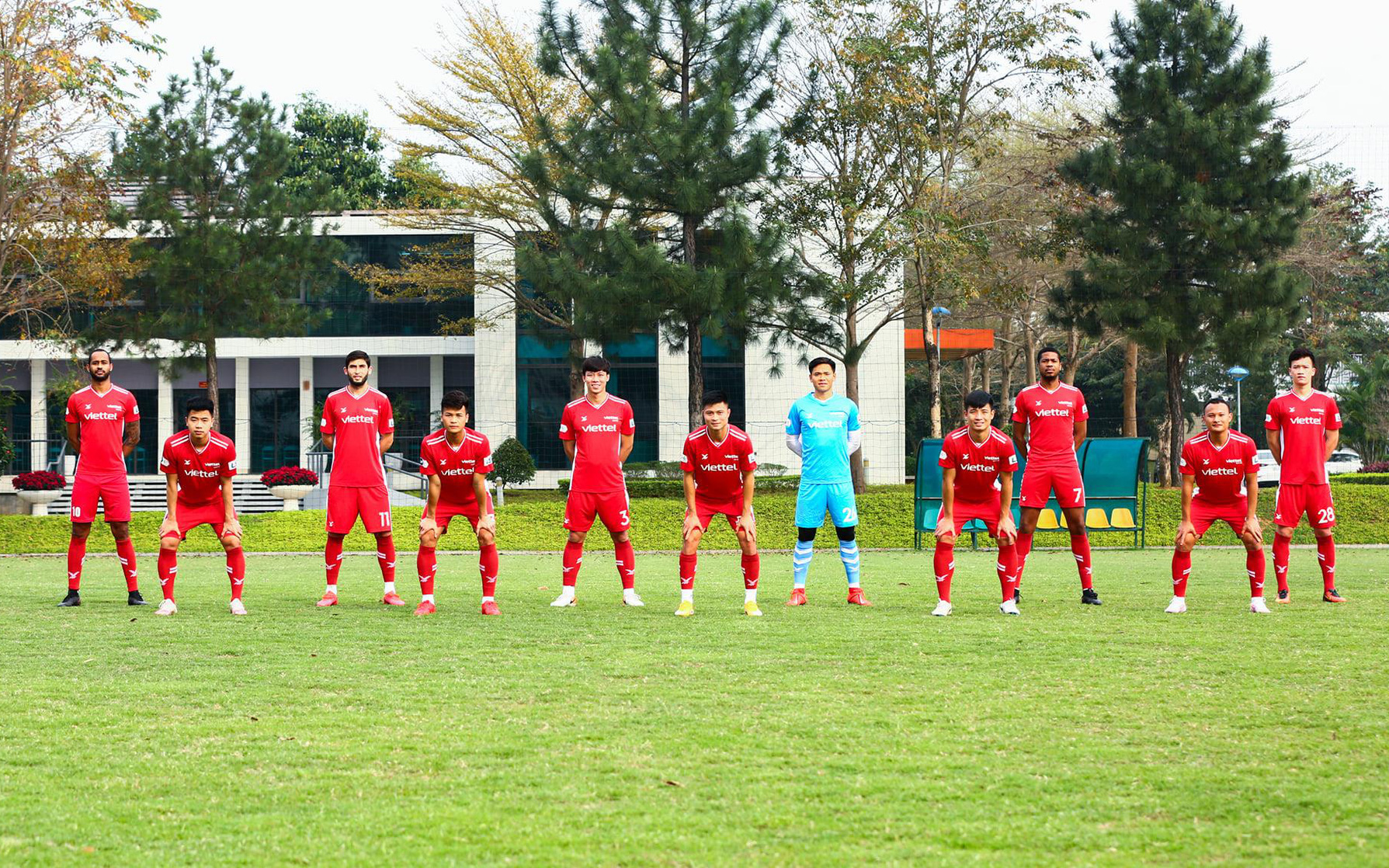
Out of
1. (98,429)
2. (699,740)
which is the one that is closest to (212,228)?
(98,429)

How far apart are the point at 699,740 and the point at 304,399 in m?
36.7

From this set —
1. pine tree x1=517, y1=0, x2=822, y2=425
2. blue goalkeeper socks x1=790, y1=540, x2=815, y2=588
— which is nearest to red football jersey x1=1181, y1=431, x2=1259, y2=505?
blue goalkeeper socks x1=790, y1=540, x2=815, y2=588

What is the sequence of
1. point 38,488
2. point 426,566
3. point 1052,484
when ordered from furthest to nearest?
point 38,488 < point 1052,484 < point 426,566

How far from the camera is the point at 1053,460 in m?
10.9

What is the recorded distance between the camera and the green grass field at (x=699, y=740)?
395 centimetres

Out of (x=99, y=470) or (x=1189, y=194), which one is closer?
(x=99, y=470)

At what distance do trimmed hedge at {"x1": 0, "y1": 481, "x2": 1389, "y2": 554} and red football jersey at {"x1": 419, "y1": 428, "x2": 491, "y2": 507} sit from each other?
10787 millimetres

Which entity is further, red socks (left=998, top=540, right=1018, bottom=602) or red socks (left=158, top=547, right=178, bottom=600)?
red socks (left=158, top=547, right=178, bottom=600)

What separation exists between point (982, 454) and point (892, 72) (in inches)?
671

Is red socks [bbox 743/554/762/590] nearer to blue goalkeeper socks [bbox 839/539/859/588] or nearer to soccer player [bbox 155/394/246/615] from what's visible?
blue goalkeeper socks [bbox 839/539/859/588]

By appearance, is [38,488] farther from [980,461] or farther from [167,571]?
[980,461]

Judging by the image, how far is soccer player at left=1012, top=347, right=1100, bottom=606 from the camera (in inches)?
429

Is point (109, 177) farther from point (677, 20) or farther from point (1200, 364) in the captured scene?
point (1200, 364)

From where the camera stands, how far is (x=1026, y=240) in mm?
28375
